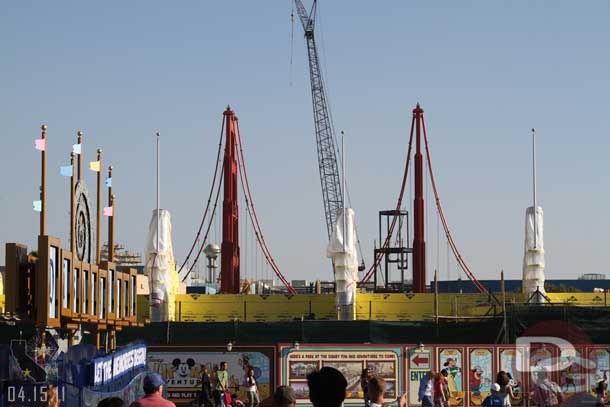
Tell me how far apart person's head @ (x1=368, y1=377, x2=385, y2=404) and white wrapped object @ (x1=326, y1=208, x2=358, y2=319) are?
126ft

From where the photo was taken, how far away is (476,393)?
3394cm

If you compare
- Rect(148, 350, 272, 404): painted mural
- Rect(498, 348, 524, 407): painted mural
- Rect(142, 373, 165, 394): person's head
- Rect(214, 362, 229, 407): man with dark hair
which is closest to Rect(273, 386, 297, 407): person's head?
Result: Rect(142, 373, 165, 394): person's head

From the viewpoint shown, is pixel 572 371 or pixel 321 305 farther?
pixel 321 305

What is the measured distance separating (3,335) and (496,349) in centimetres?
1614

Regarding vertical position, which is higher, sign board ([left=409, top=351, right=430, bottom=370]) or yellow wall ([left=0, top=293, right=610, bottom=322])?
yellow wall ([left=0, top=293, right=610, bottom=322])

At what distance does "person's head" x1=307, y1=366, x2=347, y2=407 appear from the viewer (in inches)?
333

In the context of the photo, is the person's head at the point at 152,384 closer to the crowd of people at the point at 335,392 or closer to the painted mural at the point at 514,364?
the crowd of people at the point at 335,392

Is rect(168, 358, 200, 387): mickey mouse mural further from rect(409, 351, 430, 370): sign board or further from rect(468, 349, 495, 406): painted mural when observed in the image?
rect(468, 349, 495, 406): painted mural

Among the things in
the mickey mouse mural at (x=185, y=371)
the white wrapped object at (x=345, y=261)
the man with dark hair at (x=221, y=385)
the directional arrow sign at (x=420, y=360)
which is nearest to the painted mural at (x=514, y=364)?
the directional arrow sign at (x=420, y=360)

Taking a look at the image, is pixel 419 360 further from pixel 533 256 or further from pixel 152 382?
pixel 152 382

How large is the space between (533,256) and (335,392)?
43985mm

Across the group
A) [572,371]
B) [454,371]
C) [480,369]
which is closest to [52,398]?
[454,371]

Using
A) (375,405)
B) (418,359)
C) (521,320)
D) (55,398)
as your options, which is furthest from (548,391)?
(521,320)

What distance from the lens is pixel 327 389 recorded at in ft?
27.8
